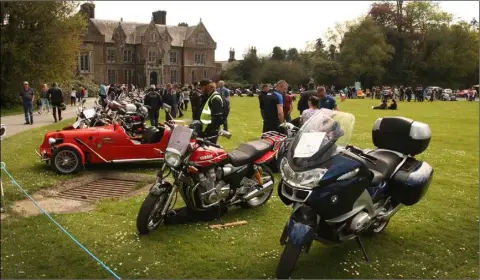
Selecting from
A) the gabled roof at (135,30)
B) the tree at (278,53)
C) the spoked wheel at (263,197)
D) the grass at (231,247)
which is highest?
the gabled roof at (135,30)

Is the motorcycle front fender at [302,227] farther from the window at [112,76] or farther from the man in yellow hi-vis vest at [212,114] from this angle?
the window at [112,76]

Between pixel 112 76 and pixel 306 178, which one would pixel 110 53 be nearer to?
pixel 112 76

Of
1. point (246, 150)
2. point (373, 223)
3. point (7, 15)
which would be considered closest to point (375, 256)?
point (373, 223)

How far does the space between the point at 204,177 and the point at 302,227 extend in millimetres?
1971

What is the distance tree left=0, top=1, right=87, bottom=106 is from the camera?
2784cm

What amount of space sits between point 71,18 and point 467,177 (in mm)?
28971

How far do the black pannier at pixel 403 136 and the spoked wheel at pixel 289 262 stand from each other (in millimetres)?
2093

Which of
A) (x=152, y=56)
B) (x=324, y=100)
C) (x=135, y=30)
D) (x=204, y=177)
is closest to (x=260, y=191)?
(x=204, y=177)

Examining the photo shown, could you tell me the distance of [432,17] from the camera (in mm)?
72250

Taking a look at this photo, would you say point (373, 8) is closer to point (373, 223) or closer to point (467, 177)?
point (467, 177)

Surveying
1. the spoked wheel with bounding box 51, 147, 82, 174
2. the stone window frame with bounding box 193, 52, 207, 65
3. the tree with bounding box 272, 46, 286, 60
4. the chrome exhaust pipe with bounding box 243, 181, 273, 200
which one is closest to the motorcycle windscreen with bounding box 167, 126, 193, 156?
the chrome exhaust pipe with bounding box 243, 181, 273, 200

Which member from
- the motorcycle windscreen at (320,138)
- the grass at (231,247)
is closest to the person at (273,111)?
the grass at (231,247)

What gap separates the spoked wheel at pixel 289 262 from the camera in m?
4.01

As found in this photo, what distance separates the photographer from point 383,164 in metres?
5.00
